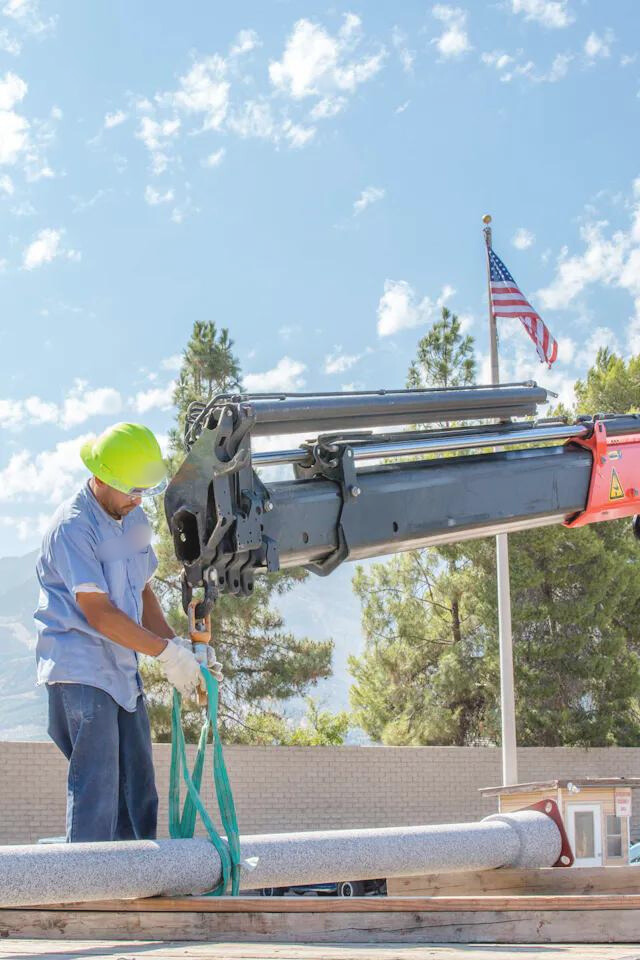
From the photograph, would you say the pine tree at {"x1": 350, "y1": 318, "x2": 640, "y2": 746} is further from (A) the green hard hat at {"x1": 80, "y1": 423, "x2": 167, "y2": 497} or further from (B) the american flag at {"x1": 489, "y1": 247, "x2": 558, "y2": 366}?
(A) the green hard hat at {"x1": 80, "y1": 423, "x2": 167, "y2": 497}

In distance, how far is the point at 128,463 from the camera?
3.74 metres

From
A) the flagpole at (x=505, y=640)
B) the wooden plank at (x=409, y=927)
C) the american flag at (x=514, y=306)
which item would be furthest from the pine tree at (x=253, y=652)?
the wooden plank at (x=409, y=927)

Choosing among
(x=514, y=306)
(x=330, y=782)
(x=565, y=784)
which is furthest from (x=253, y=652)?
(x=514, y=306)

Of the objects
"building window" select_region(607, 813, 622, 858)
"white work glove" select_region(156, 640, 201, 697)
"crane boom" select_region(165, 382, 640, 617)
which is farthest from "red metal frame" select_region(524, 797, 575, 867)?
"building window" select_region(607, 813, 622, 858)

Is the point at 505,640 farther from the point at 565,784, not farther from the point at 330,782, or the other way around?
the point at 330,782

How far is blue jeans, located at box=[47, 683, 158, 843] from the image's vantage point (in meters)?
3.53

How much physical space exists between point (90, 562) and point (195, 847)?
1029 mm

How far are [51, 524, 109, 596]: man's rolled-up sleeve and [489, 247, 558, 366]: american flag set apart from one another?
40.8ft

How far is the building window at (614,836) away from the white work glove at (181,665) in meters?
13.6

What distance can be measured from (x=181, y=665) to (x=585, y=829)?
1346 centimetres

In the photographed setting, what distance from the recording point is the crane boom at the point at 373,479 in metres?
3.33

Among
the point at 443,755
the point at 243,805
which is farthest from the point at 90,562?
the point at 443,755

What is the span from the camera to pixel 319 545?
11.9ft

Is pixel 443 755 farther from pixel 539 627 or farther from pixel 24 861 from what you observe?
pixel 24 861
